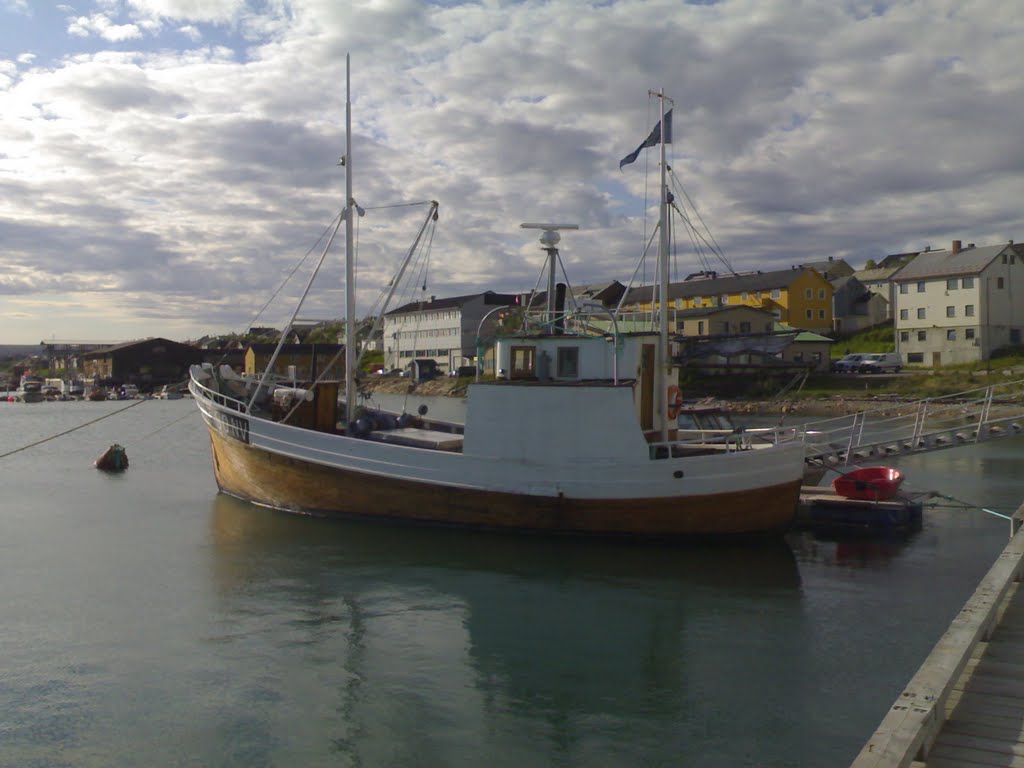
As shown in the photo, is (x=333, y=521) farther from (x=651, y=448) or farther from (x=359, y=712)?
(x=359, y=712)

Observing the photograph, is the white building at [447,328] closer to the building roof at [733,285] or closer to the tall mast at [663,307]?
the building roof at [733,285]

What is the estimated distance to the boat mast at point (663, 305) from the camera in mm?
16047

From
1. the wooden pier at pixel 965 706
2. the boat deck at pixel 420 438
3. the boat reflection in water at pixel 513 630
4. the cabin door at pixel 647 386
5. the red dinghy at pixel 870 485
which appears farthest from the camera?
the red dinghy at pixel 870 485

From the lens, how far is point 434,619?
12.1 meters

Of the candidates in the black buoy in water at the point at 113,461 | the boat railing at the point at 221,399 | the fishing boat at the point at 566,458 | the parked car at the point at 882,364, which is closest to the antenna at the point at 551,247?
the fishing boat at the point at 566,458

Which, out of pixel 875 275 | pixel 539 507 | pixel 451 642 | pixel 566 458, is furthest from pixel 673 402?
pixel 875 275

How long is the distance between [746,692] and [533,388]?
24.9 ft

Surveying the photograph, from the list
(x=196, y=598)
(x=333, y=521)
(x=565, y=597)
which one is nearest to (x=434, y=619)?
(x=565, y=597)

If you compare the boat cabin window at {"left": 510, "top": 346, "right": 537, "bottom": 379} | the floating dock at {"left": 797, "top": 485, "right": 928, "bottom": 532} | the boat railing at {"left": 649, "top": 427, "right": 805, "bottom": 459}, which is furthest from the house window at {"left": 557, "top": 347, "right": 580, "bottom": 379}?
the floating dock at {"left": 797, "top": 485, "right": 928, "bottom": 532}

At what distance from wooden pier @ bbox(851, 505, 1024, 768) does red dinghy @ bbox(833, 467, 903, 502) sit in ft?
35.8

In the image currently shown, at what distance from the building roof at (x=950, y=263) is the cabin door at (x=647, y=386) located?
48.0 meters

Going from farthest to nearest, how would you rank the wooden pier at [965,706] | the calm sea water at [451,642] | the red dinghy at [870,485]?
the red dinghy at [870,485] → the calm sea water at [451,642] → the wooden pier at [965,706]

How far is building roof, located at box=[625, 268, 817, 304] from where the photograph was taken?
64812 mm

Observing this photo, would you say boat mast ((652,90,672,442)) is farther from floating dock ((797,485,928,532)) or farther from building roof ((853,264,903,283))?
building roof ((853,264,903,283))
